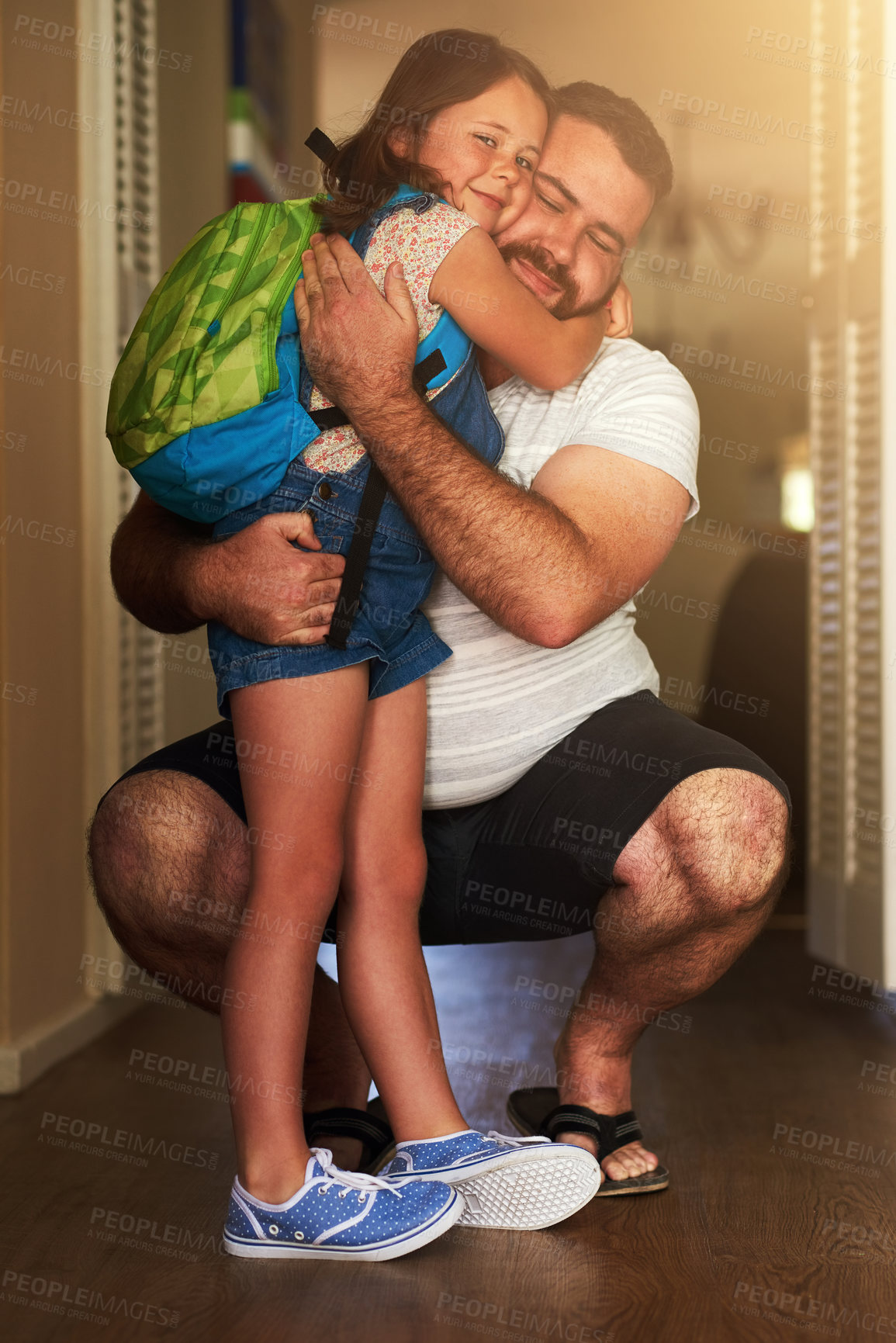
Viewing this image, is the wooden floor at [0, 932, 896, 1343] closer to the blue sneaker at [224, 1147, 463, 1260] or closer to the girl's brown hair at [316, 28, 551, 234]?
the blue sneaker at [224, 1147, 463, 1260]

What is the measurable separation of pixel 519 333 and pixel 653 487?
225 millimetres

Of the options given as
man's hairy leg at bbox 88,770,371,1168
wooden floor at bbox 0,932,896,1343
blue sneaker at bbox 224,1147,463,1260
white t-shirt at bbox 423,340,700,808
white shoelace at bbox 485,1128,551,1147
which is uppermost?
white t-shirt at bbox 423,340,700,808

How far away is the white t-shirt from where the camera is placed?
4.31 ft

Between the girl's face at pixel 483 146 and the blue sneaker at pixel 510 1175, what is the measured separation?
2.98 feet

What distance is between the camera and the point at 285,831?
108 centimetres

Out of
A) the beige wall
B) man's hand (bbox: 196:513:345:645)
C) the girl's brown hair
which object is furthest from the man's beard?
the beige wall

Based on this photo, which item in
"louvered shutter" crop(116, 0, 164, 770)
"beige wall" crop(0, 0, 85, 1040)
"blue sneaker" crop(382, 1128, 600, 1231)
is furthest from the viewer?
"louvered shutter" crop(116, 0, 164, 770)

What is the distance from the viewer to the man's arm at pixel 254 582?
1101 millimetres

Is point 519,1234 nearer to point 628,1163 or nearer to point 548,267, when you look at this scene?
point 628,1163

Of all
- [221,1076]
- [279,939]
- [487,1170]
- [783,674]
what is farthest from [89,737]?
[783,674]

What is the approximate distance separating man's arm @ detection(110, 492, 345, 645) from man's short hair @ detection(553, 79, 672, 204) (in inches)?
21.7

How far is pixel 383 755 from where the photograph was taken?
46.5 inches

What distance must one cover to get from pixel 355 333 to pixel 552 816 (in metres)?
0.56

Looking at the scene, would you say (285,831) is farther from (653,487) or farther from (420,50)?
(420,50)
